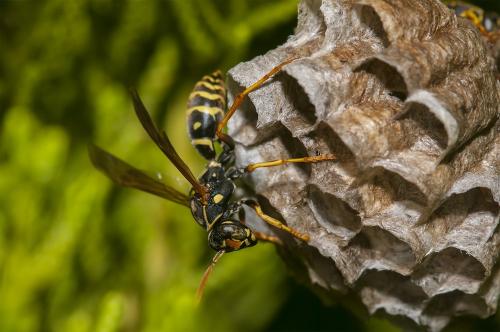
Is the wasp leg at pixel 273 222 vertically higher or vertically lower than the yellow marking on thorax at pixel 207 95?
lower

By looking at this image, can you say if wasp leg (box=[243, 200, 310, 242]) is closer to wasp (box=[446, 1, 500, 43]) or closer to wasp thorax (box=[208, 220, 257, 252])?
wasp thorax (box=[208, 220, 257, 252])

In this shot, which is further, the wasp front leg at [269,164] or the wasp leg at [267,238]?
the wasp leg at [267,238]

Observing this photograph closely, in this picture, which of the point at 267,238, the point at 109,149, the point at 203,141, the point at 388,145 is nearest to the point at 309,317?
the point at 267,238

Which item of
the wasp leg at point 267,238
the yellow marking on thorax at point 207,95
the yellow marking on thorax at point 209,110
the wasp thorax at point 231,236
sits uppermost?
the yellow marking on thorax at point 207,95

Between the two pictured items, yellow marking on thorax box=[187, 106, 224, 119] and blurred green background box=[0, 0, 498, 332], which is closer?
yellow marking on thorax box=[187, 106, 224, 119]

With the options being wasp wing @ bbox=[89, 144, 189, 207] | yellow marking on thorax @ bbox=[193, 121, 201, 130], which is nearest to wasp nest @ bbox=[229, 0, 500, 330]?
yellow marking on thorax @ bbox=[193, 121, 201, 130]

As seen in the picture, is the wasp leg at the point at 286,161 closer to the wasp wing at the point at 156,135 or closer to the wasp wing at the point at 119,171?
the wasp wing at the point at 156,135

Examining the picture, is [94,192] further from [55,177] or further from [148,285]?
[148,285]

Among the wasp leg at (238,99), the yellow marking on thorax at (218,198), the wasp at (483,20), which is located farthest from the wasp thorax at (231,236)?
the wasp at (483,20)
